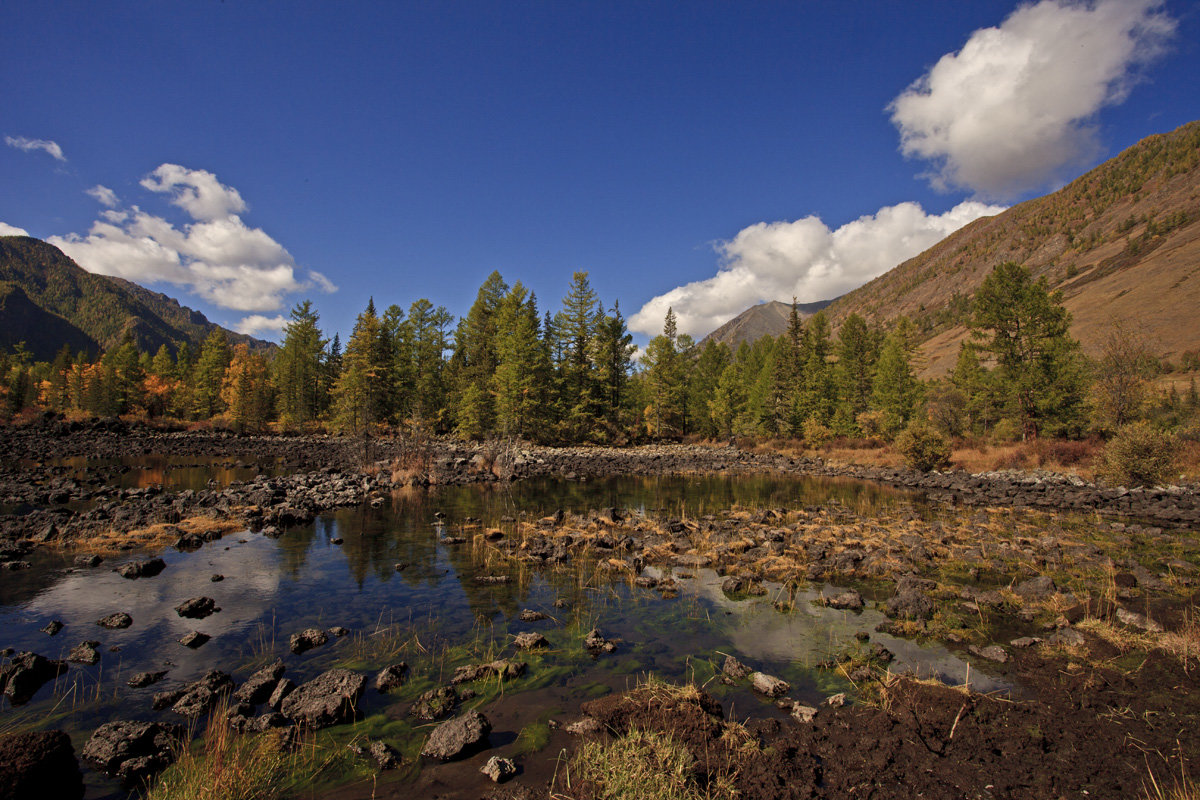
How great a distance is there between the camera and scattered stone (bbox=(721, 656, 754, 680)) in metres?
7.38

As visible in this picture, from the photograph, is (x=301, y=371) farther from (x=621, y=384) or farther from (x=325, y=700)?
(x=325, y=700)

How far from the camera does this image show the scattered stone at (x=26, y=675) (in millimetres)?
6465

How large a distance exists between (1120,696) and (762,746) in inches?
199

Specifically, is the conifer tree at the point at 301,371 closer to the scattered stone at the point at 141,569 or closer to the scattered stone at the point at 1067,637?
the scattered stone at the point at 141,569

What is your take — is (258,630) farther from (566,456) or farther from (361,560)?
(566,456)

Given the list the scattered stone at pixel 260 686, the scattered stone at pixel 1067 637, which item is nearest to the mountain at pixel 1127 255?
the scattered stone at pixel 1067 637

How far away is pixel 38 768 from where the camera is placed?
4254 millimetres

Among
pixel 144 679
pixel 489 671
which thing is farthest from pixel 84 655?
pixel 489 671

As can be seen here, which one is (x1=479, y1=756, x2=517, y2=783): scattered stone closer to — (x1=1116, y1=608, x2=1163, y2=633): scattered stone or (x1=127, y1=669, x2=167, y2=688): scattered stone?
(x1=127, y1=669, x2=167, y2=688): scattered stone

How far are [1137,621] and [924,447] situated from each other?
3151 cm

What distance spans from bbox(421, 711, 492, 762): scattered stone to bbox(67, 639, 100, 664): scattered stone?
6.03 m

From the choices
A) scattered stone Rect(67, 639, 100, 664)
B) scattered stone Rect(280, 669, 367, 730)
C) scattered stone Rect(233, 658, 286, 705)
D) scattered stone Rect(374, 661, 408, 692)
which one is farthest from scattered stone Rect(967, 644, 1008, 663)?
scattered stone Rect(67, 639, 100, 664)

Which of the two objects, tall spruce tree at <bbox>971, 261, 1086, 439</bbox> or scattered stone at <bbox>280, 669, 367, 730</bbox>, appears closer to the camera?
scattered stone at <bbox>280, 669, 367, 730</bbox>

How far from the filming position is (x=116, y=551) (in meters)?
13.2
